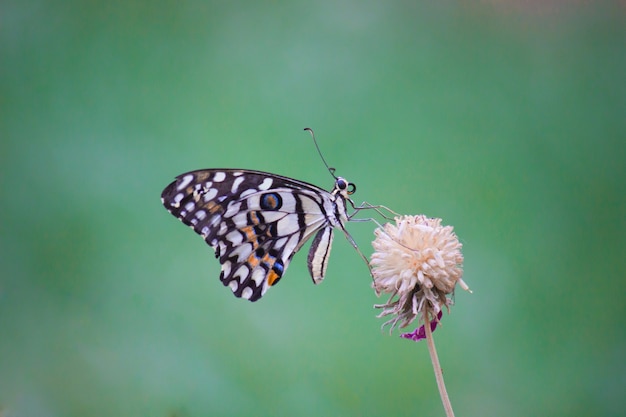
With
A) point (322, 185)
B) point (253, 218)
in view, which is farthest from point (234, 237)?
point (322, 185)

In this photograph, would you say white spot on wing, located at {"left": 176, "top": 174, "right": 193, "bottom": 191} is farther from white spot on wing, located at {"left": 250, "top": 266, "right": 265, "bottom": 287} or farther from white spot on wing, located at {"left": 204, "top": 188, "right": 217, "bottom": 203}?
white spot on wing, located at {"left": 250, "top": 266, "right": 265, "bottom": 287}

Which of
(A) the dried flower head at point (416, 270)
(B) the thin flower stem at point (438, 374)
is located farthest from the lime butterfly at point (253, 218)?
(B) the thin flower stem at point (438, 374)

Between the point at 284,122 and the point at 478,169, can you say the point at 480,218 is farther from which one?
the point at 284,122

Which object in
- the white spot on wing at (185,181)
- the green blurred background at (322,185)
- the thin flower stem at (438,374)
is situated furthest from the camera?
the green blurred background at (322,185)


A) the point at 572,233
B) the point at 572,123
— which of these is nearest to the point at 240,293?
the point at 572,233

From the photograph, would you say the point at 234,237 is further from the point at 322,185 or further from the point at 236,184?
the point at 322,185

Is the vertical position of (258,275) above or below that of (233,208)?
below

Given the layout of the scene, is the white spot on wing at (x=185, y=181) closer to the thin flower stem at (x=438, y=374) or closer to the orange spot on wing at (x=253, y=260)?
the orange spot on wing at (x=253, y=260)
